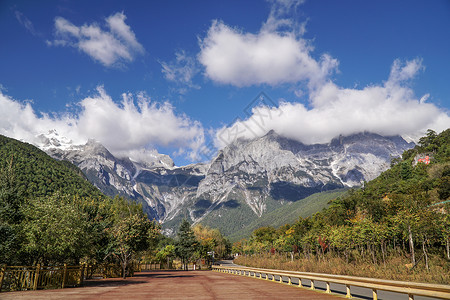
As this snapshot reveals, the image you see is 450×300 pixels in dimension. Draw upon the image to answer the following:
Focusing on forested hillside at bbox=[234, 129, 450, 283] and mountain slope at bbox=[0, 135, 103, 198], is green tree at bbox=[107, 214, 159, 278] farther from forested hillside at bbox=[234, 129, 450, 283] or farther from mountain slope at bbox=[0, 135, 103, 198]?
mountain slope at bbox=[0, 135, 103, 198]

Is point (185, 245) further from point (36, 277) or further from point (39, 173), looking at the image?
point (39, 173)

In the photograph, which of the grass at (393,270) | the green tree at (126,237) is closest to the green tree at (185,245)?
the grass at (393,270)

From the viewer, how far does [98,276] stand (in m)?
29.9

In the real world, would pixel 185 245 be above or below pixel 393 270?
below

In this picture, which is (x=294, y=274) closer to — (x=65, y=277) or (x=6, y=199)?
(x=65, y=277)

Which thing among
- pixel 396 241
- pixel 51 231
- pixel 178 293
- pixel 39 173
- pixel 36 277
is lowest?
pixel 178 293

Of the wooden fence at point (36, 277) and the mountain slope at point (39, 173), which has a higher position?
the mountain slope at point (39, 173)

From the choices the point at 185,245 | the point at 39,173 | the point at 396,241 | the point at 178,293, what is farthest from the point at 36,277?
the point at 39,173

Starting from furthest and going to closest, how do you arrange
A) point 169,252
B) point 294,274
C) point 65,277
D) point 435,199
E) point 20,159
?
1. point 20,159
2. point 169,252
3. point 435,199
4. point 294,274
5. point 65,277

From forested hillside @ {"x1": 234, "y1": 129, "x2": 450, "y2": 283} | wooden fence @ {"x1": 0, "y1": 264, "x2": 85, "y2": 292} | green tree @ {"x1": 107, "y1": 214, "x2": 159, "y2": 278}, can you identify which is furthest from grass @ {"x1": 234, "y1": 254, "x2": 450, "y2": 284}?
wooden fence @ {"x1": 0, "y1": 264, "x2": 85, "y2": 292}

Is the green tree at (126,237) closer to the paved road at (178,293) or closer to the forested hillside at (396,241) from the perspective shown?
the paved road at (178,293)

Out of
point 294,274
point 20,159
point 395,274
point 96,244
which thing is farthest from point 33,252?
point 20,159

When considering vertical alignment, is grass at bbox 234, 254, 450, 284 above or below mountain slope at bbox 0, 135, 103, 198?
below

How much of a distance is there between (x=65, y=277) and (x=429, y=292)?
62.9 feet
